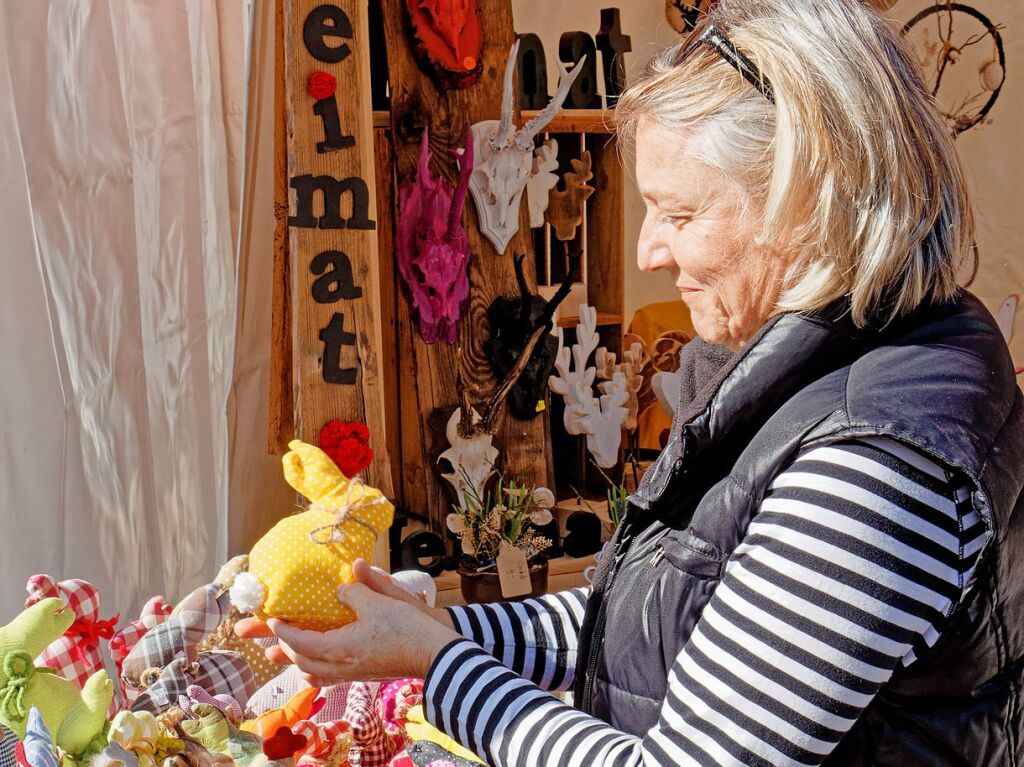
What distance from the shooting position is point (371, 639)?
112cm

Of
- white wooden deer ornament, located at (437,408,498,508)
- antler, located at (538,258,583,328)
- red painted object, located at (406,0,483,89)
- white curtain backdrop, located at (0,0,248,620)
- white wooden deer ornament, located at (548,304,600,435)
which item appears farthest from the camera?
white wooden deer ornament, located at (548,304,600,435)

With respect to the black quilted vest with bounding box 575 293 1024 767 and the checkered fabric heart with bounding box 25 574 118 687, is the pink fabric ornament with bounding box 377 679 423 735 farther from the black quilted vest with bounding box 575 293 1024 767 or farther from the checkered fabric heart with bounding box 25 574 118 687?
the black quilted vest with bounding box 575 293 1024 767

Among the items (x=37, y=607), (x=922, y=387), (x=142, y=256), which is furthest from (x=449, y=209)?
(x=922, y=387)

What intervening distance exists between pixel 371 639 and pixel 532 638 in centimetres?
25

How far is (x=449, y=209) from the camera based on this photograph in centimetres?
262

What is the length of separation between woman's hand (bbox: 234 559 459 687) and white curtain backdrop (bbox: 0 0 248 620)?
84 centimetres

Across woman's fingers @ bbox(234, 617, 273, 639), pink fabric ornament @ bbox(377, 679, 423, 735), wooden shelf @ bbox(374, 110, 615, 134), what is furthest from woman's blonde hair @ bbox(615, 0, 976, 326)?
wooden shelf @ bbox(374, 110, 615, 134)

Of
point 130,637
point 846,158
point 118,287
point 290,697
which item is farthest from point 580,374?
point 846,158

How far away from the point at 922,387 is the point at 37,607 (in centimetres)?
108

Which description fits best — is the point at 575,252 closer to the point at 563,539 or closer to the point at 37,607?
the point at 563,539

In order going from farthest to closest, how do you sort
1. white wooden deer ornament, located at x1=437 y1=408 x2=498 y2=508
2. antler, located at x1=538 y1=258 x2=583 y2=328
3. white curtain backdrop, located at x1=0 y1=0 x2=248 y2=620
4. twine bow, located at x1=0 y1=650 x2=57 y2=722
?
antler, located at x1=538 y1=258 x2=583 y2=328, white wooden deer ornament, located at x1=437 y1=408 x2=498 y2=508, white curtain backdrop, located at x1=0 y1=0 x2=248 y2=620, twine bow, located at x1=0 y1=650 x2=57 y2=722

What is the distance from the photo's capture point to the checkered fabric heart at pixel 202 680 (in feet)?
4.54

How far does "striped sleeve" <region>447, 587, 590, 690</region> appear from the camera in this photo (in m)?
1.27

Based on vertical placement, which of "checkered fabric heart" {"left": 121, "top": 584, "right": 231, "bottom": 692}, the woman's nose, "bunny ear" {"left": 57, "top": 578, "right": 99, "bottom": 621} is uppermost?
the woman's nose
